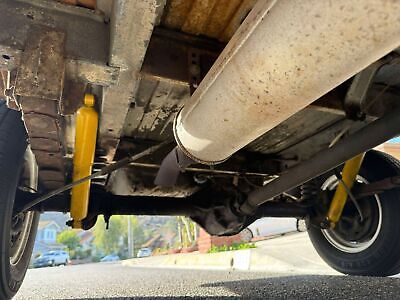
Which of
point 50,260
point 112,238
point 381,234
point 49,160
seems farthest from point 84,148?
point 112,238

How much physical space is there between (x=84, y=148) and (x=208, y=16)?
76 cm

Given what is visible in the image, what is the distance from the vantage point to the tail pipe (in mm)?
648

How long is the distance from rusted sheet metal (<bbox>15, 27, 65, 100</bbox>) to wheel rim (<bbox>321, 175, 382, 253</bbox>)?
2160 mm

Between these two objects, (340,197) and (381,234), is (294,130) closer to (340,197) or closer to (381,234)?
(340,197)

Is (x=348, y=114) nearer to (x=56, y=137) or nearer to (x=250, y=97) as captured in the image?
(x=250, y=97)

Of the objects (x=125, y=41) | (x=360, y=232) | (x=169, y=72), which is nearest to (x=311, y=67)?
(x=125, y=41)

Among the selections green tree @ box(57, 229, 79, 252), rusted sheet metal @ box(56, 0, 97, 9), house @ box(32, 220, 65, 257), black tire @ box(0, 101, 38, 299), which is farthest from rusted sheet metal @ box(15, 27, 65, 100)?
house @ box(32, 220, 65, 257)

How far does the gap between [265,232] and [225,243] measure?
3.50m

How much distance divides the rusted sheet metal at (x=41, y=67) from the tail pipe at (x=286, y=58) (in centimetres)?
43

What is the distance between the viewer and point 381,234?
2.39 m

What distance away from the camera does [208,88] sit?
3.37ft

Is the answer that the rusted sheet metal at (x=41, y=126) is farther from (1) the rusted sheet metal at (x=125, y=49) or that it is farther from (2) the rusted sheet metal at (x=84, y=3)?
(2) the rusted sheet metal at (x=84, y=3)

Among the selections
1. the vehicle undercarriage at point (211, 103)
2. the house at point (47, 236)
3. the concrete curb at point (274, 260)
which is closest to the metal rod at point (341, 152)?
the vehicle undercarriage at point (211, 103)

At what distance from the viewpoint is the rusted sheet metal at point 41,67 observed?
1.04 m
